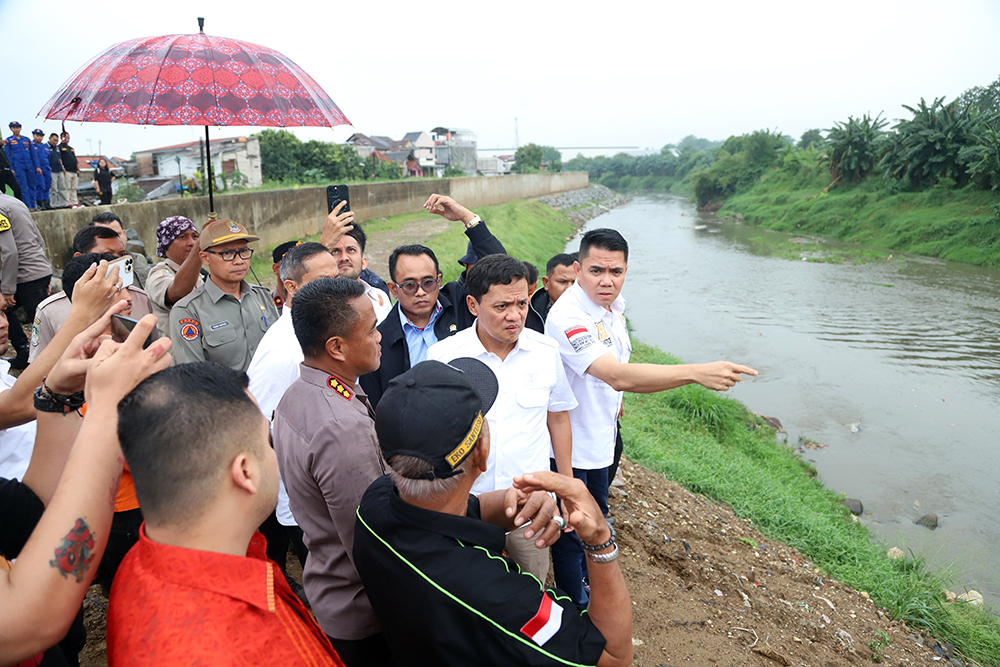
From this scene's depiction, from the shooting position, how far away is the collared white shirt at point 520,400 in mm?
2453

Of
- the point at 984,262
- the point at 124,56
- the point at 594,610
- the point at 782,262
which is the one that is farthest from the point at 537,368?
the point at 984,262

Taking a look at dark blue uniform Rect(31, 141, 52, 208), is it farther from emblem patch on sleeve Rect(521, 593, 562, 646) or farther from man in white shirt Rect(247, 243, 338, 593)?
emblem patch on sleeve Rect(521, 593, 562, 646)

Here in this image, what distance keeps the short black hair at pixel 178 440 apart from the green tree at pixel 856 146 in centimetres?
3268

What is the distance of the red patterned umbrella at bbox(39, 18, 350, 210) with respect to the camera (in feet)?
10.6

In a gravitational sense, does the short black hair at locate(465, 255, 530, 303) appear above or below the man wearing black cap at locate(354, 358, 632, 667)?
above

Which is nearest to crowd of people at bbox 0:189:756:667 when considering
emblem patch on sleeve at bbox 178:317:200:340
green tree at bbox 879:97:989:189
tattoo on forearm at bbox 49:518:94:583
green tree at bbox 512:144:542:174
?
tattoo on forearm at bbox 49:518:94:583

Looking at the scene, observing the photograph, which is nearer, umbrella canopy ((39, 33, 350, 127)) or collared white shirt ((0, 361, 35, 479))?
collared white shirt ((0, 361, 35, 479))

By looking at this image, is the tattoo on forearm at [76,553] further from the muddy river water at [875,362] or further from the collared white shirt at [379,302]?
the muddy river water at [875,362]

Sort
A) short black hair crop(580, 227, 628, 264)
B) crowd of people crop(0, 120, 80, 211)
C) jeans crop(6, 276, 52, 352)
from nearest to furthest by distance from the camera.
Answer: short black hair crop(580, 227, 628, 264), jeans crop(6, 276, 52, 352), crowd of people crop(0, 120, 80, 211)

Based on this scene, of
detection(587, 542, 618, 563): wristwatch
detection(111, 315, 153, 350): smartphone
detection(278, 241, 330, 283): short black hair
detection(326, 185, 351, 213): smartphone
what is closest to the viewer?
detection(587, 542, 618, 563): wristwatch

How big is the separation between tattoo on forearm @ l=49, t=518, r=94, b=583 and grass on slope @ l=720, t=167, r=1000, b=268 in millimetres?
24250

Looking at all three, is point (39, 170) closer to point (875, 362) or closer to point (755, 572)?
point (755, 572)

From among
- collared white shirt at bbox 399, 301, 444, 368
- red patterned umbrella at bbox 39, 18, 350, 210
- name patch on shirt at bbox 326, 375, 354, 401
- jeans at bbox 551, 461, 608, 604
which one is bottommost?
jeans at bbox 551, 461, 608, 604

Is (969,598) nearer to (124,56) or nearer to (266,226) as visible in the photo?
(124,56)
